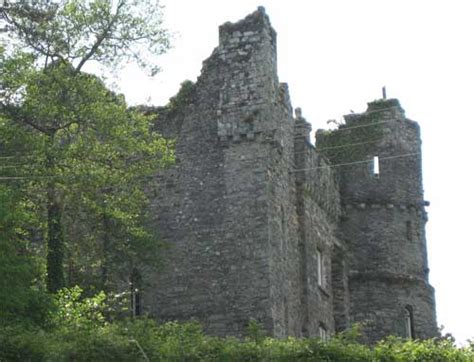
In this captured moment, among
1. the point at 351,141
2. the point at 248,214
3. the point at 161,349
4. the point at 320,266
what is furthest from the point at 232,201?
the point at 161,349

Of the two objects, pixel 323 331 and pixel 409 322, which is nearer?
pixel 323 331

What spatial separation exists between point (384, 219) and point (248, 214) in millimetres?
9390

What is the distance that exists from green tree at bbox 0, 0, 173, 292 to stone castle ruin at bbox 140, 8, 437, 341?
4.53ft

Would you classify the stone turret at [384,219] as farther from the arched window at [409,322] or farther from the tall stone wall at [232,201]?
the tall stone wall at [232,201]

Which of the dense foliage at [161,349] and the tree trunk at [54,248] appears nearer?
the dense foliage at [161,349]

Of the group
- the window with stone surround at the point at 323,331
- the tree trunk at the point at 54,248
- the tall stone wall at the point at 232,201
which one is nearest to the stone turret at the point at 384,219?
the window with stone surround at the point at 323,331

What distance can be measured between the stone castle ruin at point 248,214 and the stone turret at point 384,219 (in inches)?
8.9

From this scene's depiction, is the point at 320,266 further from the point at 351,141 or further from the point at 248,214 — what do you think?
the point at 351,141

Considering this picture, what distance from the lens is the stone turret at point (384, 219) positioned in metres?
40.8

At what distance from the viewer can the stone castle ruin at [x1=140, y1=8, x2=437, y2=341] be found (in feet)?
109

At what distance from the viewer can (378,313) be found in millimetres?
40625

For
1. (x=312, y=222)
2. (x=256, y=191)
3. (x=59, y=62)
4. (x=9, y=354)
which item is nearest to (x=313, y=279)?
(x=312, y=222)

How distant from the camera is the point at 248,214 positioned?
110 ft

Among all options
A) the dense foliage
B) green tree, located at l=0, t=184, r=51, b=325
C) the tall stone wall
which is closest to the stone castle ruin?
the tall stone wall
